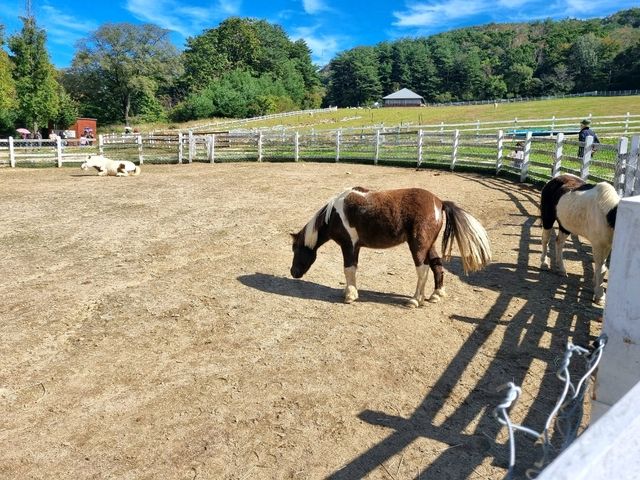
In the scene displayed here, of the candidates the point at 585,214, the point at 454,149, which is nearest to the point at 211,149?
the point at 454,149

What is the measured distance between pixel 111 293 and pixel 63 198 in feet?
24.5

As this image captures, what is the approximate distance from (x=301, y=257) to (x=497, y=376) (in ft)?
8.43

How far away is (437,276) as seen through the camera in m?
5.07

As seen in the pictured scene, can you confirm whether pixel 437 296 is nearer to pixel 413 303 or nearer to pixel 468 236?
pixel 413 303

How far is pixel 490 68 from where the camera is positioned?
115 m

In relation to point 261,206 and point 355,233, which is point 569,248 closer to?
point 355,233

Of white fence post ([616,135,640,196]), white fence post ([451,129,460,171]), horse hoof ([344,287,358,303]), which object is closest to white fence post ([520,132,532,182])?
white fence post ([451,129,460,171])

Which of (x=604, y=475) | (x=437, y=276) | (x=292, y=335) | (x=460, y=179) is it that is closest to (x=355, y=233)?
(x=437, y=276)

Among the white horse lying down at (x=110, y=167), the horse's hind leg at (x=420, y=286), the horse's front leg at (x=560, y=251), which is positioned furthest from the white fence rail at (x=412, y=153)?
the horse's hind leg at (x=420, y=286)

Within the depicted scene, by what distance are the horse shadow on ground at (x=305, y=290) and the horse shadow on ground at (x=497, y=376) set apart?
113 millimetres

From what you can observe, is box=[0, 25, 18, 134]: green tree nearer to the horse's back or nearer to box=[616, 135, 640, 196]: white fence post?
the horse's back

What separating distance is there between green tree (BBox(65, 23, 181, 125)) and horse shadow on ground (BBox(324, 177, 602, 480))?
61427 millimetres

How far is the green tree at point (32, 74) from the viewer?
104 feet

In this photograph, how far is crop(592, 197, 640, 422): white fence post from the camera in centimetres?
160
